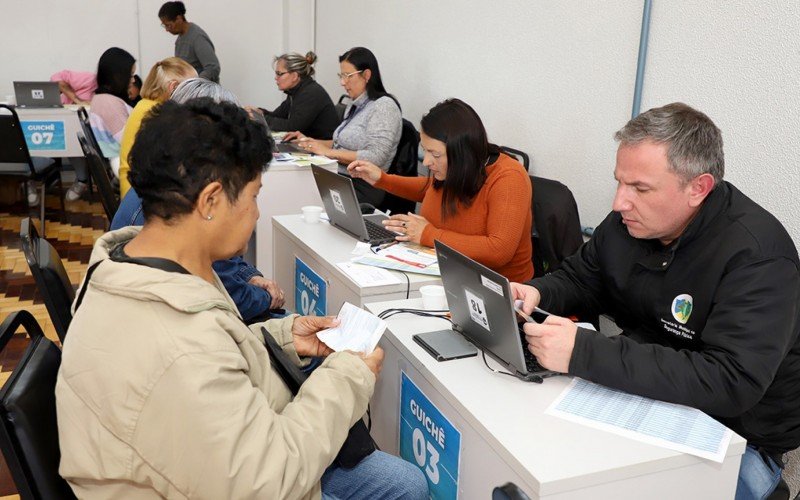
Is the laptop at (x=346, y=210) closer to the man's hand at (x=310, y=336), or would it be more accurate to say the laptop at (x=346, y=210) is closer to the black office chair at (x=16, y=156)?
the man's hand at (x=310, y=336)

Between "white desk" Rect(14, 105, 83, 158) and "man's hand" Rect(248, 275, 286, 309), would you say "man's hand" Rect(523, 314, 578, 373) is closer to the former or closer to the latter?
"man's hand" Rect(248, 275, 286, 309)

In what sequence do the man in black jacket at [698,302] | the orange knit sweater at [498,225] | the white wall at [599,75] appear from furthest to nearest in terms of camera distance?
the orange knit sweater at [498,225] → the white wall at [599,75] → the man in black jacket at [698,302]

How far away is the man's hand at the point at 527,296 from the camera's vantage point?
1657 millimetres

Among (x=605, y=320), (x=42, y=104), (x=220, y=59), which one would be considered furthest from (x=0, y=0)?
(x=605, y=320)

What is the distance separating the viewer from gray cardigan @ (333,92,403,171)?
374 centimetres

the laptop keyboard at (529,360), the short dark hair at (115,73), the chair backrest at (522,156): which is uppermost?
the short dark hair at (115,73)

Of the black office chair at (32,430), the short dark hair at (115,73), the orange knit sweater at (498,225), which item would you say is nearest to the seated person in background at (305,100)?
the short dark hair at (115,73)

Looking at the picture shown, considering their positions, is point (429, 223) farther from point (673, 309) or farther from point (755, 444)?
point (755, 444)

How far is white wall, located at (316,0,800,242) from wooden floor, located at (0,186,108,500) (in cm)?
229

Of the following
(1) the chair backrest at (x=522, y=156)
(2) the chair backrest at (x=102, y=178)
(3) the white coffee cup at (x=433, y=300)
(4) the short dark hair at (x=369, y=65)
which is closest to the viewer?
(3) the white coffee cup at (x=433, y=300)

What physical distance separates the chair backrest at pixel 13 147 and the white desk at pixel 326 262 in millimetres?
2549

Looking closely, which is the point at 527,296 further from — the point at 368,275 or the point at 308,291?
the point at 308,291

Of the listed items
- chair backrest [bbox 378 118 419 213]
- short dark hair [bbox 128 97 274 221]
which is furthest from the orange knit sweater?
chair backrest [bbox 378 118 419 213]

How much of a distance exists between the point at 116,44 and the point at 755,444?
21.5ft
